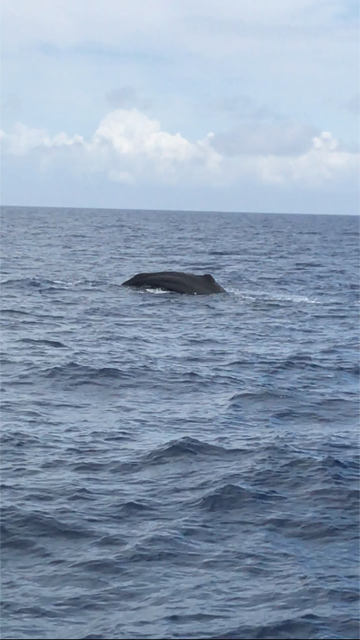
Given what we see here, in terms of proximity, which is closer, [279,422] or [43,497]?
[43,497]

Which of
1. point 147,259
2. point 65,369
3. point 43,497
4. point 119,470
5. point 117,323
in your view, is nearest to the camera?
point 43,497

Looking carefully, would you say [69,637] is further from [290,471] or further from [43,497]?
[290,471]

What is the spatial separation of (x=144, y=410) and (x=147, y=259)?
4326cm

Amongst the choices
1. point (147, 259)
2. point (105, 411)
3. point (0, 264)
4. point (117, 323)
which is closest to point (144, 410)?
point (105, 411)

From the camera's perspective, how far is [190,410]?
64.0ft

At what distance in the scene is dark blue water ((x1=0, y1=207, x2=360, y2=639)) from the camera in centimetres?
1073

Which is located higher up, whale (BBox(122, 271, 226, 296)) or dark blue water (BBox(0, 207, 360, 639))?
whale (BBox(122, 271, 226, 296))

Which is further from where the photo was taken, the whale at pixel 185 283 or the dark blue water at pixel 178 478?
the whale at pixel 185 283

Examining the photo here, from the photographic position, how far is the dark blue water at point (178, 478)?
10727mm

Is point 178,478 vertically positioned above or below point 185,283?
below

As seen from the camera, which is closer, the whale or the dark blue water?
the dark blue water

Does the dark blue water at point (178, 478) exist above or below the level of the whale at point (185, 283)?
below

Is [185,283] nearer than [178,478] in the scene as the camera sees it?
No

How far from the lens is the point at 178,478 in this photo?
49.6 ft
